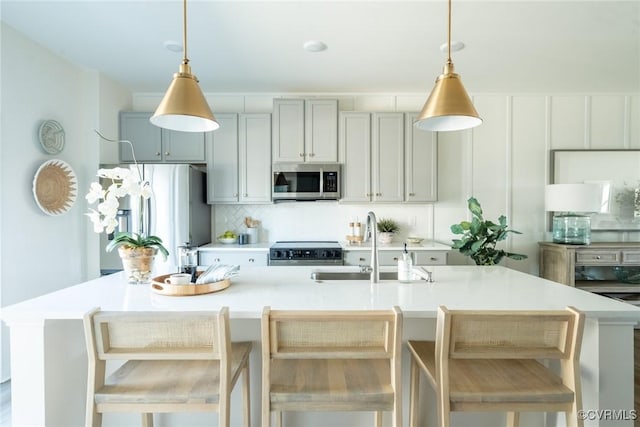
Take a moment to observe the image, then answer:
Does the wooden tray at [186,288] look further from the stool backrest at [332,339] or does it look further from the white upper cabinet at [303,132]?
the white upper cabinet at [303,132]

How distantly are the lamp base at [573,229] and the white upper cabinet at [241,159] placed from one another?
3.27m

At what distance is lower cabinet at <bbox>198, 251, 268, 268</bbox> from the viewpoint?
3250 millimetres

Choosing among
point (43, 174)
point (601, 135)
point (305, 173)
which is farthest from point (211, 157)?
point (601, 135)

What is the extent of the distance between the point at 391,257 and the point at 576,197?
199 centimetres

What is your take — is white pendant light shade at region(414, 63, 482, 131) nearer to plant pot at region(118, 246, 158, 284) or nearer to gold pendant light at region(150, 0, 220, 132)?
gold pendant light at region(150, 0, 220, 132)

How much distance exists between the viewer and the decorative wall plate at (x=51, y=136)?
2.67 meters

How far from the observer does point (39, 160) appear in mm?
2666

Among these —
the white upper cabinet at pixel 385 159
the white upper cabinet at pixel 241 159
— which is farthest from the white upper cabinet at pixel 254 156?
the white upper cabinet at pixel 385 159

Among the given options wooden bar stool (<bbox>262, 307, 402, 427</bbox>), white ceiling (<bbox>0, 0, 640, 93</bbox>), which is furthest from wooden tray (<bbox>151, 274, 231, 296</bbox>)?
white ceiling (<bbox>0, 0, 640, 93</bbox>)

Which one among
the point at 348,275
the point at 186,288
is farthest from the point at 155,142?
the point at 348,275

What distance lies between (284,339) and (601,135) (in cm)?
463

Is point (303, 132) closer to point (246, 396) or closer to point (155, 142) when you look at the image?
point (155, 142)

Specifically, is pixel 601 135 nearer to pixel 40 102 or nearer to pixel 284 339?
pixel 284 339

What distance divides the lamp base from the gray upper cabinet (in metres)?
4.05
